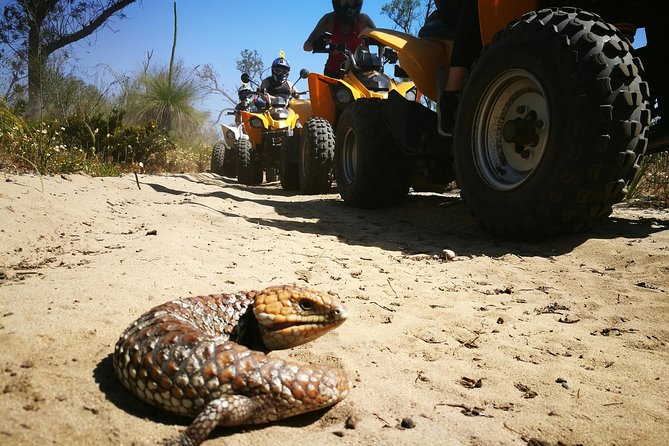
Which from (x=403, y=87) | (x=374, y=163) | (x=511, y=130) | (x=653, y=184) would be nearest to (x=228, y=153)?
(x=403, y=87)

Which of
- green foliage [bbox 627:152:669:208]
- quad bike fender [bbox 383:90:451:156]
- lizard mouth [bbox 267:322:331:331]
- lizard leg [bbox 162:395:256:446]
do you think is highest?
quad bike fender [bbox 383:90:451:156]

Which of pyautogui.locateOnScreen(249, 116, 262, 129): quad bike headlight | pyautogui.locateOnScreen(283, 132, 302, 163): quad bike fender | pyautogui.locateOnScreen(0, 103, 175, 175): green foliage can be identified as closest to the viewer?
pyautogui.locateOnScreen(0, 103, 175, 175): green foliage

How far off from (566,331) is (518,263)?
1.01 m

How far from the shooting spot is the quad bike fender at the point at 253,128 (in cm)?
1055

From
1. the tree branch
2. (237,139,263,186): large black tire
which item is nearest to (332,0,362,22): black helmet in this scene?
(237,139,263,186): large black tire

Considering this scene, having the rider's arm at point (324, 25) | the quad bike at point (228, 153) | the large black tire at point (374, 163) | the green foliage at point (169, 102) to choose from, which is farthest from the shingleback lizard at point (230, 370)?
the green foliage at point (169, 102)

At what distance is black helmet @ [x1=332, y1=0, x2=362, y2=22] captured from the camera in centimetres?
846

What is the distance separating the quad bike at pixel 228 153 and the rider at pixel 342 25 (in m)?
3.70

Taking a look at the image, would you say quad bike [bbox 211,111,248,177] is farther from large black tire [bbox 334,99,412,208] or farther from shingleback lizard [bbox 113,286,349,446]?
shingleback lizard [bbox 113,286,349,446]

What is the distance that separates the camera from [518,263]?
123 inches

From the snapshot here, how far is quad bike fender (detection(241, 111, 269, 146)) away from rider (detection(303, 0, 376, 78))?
2.50 meters

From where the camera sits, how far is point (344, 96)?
25.0 feet

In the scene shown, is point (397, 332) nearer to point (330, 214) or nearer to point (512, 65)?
point (512, 65)

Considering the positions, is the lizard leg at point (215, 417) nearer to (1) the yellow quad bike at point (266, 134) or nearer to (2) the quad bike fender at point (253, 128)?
(1) the yellow quad bike at point (266, 134)
